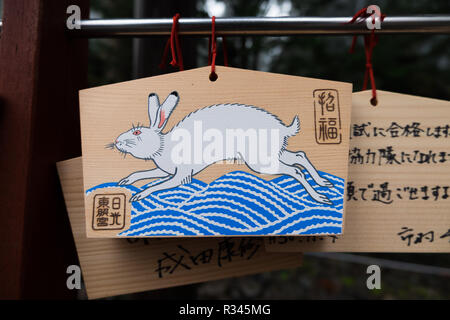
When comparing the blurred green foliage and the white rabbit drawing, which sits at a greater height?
the blurred green foliage

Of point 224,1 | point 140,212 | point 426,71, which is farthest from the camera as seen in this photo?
point 426,71

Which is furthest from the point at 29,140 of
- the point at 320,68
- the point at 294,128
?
the point at 320,68

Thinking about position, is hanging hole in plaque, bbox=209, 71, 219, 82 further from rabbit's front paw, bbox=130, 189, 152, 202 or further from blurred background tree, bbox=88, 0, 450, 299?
blurred background tree, bbox=88, 0, 450, 299

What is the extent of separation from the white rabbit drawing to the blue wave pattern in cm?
1

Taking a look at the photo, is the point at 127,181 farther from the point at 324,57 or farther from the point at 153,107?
the point at 324,57

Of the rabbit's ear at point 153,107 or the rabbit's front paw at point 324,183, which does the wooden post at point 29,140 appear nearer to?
the rabbit's ear at point 153,107

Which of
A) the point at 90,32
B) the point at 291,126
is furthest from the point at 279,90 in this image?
the point at 90,32

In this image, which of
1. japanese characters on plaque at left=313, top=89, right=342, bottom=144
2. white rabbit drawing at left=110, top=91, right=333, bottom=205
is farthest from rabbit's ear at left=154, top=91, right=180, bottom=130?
japanese characters on plaque at left=313, top=89, right=342, bottom=144

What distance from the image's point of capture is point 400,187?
0.55 meters

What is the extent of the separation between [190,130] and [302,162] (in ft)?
0.62

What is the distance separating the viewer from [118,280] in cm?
56

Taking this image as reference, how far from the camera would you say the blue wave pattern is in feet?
1.60

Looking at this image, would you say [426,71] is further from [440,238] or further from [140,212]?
[140,212]
